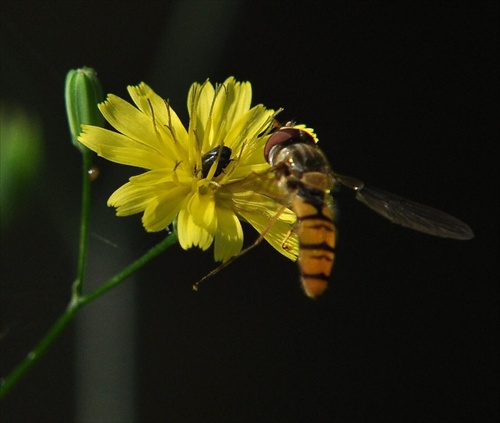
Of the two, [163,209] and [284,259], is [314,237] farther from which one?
[284,259]

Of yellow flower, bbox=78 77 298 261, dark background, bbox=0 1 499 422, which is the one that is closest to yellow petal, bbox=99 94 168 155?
yellow flower, bbox=78 77 298 261

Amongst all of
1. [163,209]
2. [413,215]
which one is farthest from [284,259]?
[163,209]

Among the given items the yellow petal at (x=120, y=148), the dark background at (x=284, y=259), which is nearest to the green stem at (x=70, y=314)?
the yellow petal at (x=120, y=148)

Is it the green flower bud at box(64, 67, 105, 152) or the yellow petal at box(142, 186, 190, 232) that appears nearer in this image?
the yellow petal at box(142, 186, 190, 232)

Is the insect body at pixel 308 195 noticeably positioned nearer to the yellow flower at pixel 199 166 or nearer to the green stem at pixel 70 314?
the yellow flower at pixel 199 166

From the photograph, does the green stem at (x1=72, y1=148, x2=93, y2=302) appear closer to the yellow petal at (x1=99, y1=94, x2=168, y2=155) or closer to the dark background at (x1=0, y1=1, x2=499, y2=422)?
the yellow petal at (x1=99, y1=94, x2=168, y2=155)

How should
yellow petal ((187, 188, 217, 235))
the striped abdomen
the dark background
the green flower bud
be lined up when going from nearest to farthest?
the striped abdomen
yellow petal ((187, 188, 217, 235))
the green flower bud
the dark background

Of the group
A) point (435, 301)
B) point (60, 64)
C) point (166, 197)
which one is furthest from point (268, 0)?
point (166, 197)
